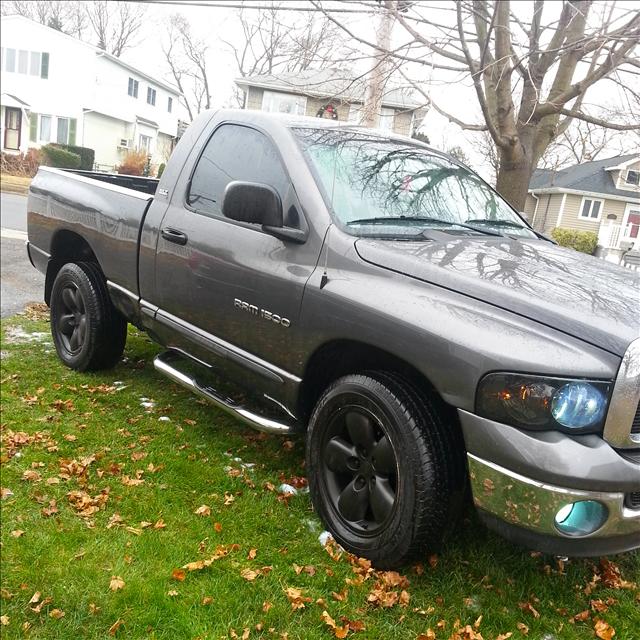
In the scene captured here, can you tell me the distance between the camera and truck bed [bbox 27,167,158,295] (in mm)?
4250

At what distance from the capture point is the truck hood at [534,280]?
2.33 metres

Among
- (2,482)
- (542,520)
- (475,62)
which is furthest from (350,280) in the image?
(475,62)

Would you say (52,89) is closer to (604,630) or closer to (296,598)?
(296,598)

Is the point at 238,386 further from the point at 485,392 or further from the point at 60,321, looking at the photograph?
the point at 60,321

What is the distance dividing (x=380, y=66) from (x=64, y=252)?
12.6ft

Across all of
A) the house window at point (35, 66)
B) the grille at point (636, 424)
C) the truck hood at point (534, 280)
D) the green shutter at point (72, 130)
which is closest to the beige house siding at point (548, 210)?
the green shutter at point (72, 130)

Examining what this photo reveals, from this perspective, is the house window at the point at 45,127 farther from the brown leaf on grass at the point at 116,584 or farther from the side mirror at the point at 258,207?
the brown leaf on grass at the point at 116,584

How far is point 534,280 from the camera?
8.71 ft

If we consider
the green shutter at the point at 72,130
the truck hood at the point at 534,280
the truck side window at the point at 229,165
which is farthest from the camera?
the green shutter at the point at 72,130

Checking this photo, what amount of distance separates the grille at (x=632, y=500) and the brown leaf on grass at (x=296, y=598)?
1286 mm

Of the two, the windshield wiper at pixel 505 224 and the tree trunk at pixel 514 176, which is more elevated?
the tree trunk at pixel 514 176

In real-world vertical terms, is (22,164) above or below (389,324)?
below

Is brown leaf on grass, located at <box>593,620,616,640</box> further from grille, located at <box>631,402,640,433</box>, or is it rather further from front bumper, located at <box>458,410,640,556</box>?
grille, located at <box>631,402,640,433</box>

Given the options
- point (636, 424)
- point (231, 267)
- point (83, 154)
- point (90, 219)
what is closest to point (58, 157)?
point (83, 154)
